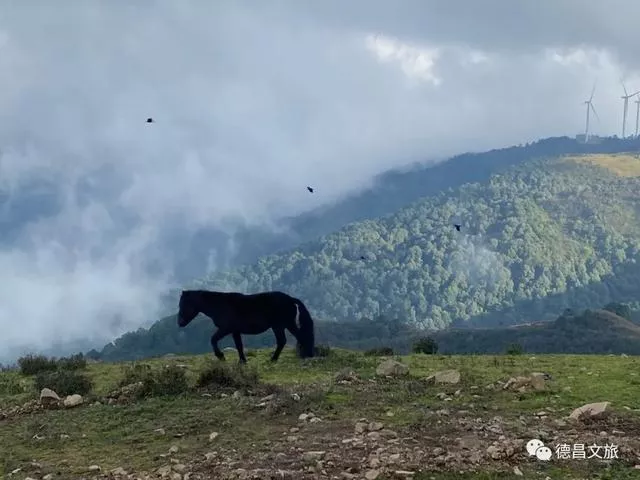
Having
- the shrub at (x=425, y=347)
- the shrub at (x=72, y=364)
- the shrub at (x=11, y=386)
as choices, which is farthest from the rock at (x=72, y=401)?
the shrub at (x=425, y=347)

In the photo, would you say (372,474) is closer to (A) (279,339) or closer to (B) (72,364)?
(A) (279,339)

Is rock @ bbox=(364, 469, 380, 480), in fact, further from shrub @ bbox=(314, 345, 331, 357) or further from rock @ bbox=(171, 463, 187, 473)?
shrub @ bbox=(314, 345, 331, 357)

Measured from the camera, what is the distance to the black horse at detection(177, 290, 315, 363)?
17812 millimetres

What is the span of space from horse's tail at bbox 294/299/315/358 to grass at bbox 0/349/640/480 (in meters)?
3.65

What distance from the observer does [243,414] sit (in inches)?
428

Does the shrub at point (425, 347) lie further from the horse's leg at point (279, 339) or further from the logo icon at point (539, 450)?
the logo icon at point (539, 450)

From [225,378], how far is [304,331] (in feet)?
16.8

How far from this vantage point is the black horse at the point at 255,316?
58.4ft

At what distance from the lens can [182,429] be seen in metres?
10.4

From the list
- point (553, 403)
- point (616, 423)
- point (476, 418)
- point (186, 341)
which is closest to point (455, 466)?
point (476, 418)

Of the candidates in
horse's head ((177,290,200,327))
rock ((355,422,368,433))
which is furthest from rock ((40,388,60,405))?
rock ((355,422,368,433))

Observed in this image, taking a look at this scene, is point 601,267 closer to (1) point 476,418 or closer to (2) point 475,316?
(2) point 475,316

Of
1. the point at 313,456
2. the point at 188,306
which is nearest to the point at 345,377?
the point at 313,456

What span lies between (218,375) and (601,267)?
188 meters
